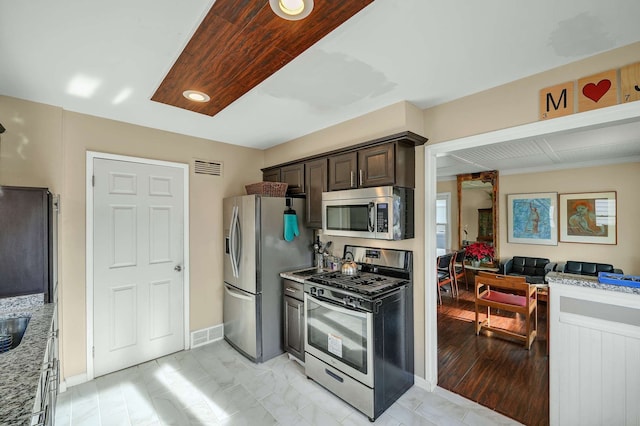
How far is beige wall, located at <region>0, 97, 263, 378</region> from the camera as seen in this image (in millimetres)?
2340

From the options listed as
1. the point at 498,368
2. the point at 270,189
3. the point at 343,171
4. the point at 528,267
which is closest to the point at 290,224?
the point at 270,189

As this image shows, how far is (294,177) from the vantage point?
3.45m

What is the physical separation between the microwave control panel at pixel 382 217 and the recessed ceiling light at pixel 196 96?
169 centimetres

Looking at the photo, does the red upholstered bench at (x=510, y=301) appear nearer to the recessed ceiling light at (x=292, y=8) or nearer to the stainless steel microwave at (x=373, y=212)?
the stainless steel microwave at (x=373, y=212)

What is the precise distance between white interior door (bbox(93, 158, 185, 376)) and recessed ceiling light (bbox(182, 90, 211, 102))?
1195mm

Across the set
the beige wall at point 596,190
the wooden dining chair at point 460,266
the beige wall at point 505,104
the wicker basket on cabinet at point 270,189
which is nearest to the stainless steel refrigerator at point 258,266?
the wicker basket on cabinet at point 270,189

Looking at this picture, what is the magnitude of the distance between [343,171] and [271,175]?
1419 mm

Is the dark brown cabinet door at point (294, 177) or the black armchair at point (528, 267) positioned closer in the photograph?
the dark brown cabinet door at point (294, 177)

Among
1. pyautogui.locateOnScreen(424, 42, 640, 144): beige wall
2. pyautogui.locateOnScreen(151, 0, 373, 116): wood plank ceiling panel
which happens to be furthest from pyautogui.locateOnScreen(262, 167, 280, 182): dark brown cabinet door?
pyautogui.locateOnScreen(424, 42, 640, 144): beige wall

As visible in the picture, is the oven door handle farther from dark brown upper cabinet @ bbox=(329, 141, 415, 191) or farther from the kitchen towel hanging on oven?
dark brown upper cabinet @ bbox=(329, 141, 415, 191)

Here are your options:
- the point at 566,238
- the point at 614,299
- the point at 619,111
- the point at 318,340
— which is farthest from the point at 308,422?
the point at 566,238

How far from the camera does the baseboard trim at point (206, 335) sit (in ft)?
10.9

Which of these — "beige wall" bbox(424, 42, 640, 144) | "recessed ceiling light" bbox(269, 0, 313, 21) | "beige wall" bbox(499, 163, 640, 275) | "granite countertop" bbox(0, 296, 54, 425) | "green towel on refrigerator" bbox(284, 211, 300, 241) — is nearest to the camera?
"granite countertop" bbox(0, 296, 54, 425)

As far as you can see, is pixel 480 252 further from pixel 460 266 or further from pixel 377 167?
pixel 377 167
